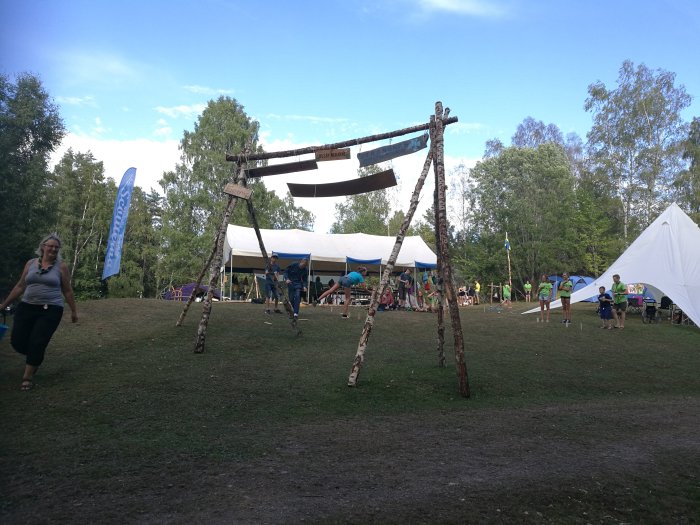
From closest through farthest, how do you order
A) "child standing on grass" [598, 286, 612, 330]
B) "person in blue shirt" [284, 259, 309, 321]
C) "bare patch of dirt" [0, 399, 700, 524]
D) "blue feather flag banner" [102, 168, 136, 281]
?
1. "bare patch of dirt" [0, 399, 700, 524]
2. "person in blue shirt" [284, 259, 309, 321]
3. "blue feather flag banner" [102, 168, 136, 281]
4. "child standing on grass" [598, 286, 612, 330]

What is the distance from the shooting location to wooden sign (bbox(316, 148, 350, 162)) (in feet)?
28.7

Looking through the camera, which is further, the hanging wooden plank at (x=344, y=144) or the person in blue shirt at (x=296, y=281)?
the person in blue shirt at (x=296, y=281)

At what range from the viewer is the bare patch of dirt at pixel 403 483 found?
10.7ft

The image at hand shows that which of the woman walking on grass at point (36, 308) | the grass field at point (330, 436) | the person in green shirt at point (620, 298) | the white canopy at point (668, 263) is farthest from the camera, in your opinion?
the white canopy at point (668, 263)

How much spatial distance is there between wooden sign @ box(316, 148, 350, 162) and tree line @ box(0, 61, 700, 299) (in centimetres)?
1985

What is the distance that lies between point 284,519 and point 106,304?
41.4 ft

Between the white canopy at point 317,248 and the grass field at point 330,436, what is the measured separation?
13659 millimetres

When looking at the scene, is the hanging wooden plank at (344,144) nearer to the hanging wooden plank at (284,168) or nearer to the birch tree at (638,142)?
the hanging wooden plank at (284,168)

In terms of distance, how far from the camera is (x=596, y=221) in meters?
36.0

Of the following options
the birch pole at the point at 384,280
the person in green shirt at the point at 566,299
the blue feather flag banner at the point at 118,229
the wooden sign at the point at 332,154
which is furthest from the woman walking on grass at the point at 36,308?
the person in green shirt at the point at 566,299

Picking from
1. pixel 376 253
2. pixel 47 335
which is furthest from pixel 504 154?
pixel 47 335

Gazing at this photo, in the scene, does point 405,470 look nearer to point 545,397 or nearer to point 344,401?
point 344,401

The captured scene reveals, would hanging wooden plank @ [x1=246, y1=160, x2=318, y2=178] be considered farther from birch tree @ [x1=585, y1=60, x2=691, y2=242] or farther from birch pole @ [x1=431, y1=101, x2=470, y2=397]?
birch tree @ [x1=585, y1=60, x2=691, y2=242]

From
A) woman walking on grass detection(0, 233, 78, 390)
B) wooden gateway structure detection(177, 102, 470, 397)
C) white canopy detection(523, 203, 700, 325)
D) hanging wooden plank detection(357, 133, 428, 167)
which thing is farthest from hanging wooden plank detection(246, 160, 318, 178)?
white canopy detection(523, 203, 700, 325)
